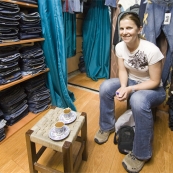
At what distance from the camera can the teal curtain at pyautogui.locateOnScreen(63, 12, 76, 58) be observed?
2.28m

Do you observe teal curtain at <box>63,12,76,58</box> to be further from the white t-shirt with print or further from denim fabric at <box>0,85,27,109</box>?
the white t-shirt with print

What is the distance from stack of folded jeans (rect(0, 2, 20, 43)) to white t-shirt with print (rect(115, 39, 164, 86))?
853mm

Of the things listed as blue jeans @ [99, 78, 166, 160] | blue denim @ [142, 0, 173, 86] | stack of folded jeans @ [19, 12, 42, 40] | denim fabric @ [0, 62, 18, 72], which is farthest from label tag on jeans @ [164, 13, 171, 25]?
denim fabric @ [0, 62, 18, 72]

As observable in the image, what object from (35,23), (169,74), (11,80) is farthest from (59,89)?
(169,74)

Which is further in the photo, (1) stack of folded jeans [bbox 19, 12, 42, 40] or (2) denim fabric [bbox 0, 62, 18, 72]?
(1) stack of folded jeans [bbox 19, 12, 42, 40]

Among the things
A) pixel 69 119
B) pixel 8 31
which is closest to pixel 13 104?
pixel 8 31

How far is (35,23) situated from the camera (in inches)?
54.7

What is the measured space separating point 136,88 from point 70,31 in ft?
5.53

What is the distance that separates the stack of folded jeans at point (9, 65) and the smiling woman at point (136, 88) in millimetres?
759

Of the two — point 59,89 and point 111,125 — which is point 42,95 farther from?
point 111,125

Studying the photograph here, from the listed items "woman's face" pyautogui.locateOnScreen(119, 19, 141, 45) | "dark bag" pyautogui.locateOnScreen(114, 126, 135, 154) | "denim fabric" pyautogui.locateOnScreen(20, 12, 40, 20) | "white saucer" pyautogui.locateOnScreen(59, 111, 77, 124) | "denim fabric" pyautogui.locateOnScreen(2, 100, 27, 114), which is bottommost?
"dark bag" pyautogui.locateOnScreen(114, 126, 135, 154)

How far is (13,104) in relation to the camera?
54.4 inches

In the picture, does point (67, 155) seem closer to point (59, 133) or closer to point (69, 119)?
point (59, 133)

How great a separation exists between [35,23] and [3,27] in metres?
0.31
